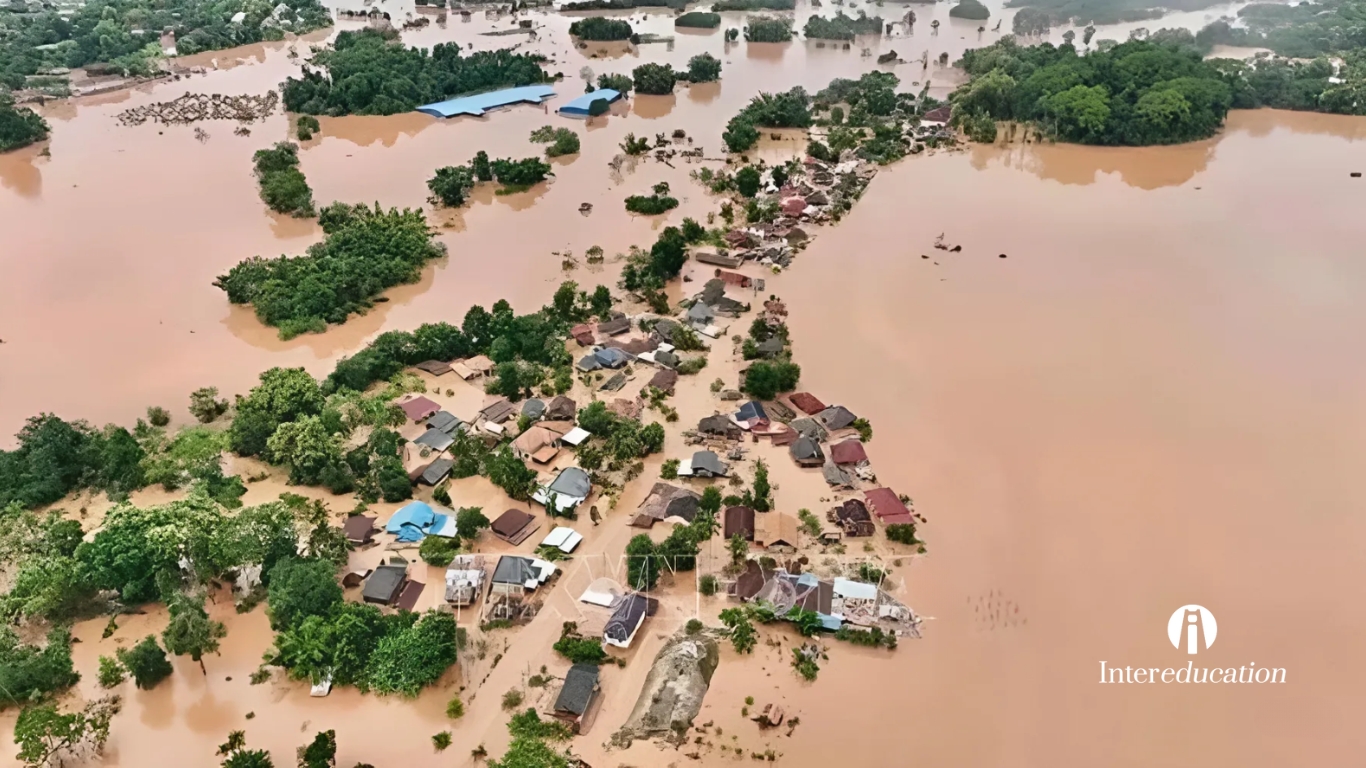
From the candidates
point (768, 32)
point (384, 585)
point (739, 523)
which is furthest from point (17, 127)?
point (768, 32)

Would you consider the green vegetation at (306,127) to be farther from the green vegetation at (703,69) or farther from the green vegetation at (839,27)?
the green vegetation at (839,27)

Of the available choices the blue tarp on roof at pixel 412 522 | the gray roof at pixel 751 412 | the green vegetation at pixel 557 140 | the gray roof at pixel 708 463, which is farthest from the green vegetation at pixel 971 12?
the blue tarp on roof at pixel 412 522

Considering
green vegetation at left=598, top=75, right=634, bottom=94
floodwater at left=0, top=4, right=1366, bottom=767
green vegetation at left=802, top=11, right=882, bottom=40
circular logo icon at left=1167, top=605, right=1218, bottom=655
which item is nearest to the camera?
floodwater at left=0, top=4, right=1366, bottom=767

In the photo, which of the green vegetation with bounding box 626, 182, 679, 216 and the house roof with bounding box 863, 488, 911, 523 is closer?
the house roof with bounding box 863, 488, 911, 523

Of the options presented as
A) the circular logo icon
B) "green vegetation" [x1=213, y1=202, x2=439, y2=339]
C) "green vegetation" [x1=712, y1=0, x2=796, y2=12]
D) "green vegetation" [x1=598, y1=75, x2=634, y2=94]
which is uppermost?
"green vegetation" [x1=712, y1=0, x2=796, y2=12]

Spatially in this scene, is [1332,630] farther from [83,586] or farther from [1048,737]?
[83,586]

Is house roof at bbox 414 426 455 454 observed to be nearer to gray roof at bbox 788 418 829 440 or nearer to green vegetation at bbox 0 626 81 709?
green vegetation at bbox 0 626 81 709

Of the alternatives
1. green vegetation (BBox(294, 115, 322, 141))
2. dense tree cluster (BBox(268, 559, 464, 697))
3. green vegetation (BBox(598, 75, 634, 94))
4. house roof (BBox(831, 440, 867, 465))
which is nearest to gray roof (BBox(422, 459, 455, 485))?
dense tree cluster (BBox(268, 559, 464, 697))
